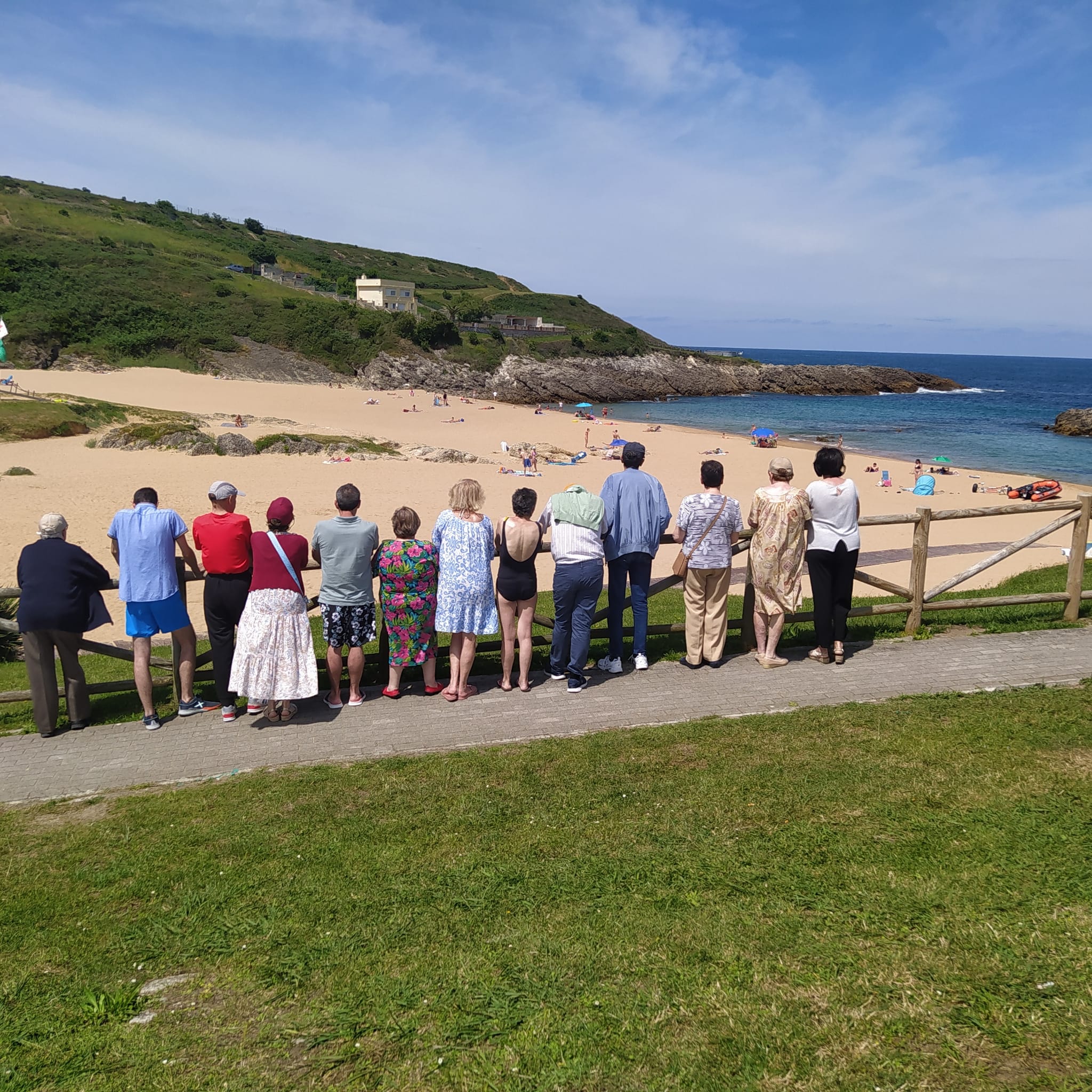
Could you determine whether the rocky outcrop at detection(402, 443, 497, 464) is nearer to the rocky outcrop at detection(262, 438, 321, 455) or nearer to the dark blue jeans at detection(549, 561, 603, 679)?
the rocky outcrop at detection(262, 438, 321, 455)

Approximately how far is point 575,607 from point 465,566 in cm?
100

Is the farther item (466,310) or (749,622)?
(466,310)

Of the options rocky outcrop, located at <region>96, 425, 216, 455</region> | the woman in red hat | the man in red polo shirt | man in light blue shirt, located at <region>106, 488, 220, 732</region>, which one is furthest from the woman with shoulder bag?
rocky outcrop, located at <region>96, 425, 216, 455</region>

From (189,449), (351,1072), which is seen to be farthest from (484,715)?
(189,449)

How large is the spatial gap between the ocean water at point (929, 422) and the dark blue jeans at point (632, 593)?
28546mm

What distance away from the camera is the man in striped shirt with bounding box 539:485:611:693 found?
20.9 ft

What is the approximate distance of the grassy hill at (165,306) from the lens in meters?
57.4

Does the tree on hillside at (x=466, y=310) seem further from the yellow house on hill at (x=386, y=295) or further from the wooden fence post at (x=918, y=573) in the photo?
the wooden fence post at (x=918, y=573)

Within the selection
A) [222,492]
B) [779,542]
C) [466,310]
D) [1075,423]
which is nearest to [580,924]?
[779,542]

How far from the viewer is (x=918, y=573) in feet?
25.4

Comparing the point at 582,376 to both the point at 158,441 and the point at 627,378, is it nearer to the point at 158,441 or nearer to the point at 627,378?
the point at 627,378

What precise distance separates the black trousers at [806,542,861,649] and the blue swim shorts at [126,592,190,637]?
5.31m

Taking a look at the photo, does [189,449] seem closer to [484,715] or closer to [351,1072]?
[484,715]

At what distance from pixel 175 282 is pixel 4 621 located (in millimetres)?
76660
